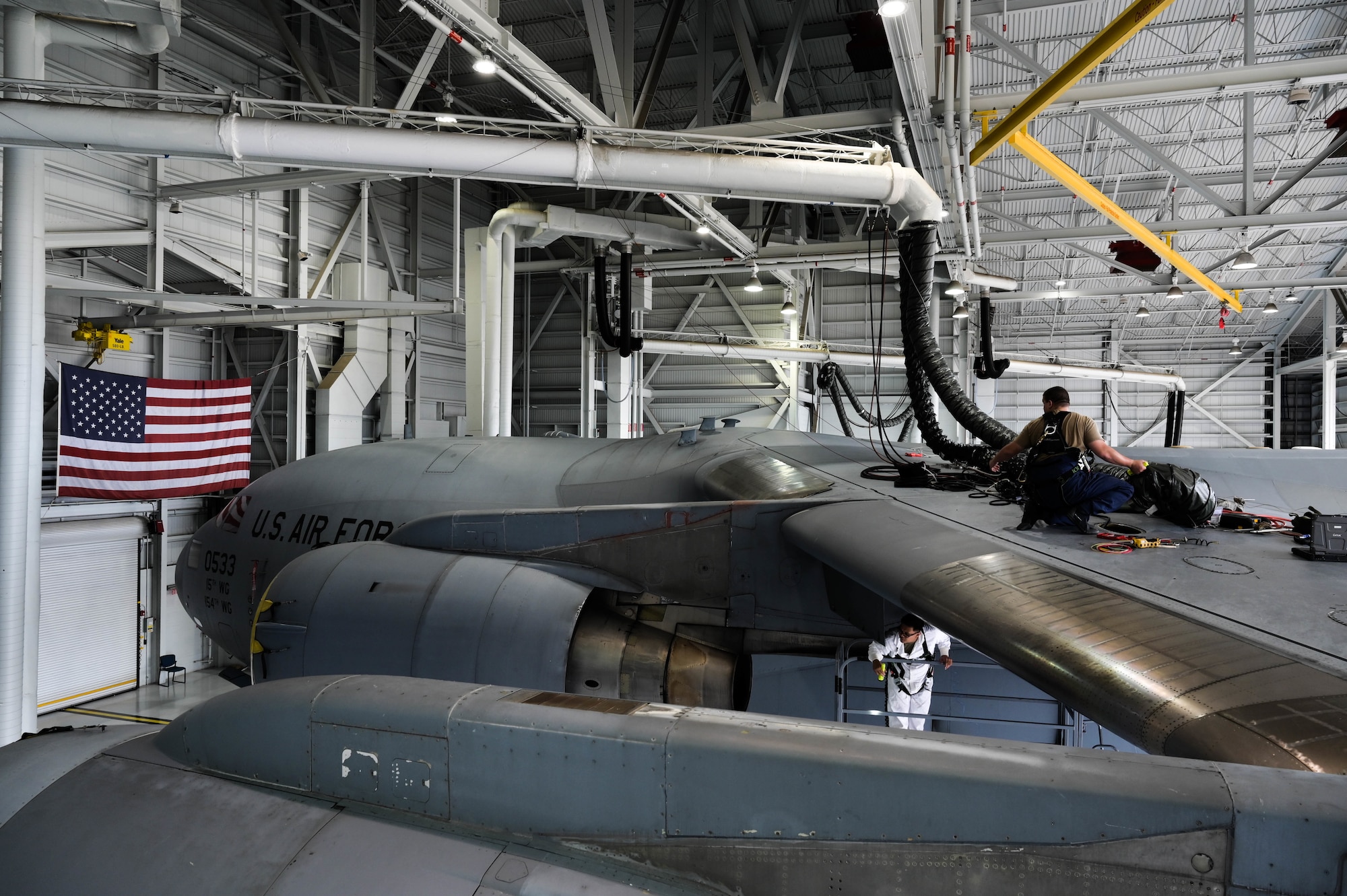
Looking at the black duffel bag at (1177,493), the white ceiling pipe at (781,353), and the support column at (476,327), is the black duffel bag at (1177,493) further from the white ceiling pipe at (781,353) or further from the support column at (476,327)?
the white ceiling pipe at (781,353)

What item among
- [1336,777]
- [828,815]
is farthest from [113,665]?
[1336,777]

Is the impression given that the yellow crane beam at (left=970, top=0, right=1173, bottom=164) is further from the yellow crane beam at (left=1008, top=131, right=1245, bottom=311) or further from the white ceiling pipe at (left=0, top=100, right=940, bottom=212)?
the white ceiling pipe at (left=0, top=100, right=940, bottom=212)

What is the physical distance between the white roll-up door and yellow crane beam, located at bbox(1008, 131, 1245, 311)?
77.4 feet

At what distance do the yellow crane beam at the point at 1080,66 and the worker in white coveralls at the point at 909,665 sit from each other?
741cm

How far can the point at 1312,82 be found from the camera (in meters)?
11.3

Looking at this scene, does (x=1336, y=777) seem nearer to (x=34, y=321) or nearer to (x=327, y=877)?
(x=327, y=877)

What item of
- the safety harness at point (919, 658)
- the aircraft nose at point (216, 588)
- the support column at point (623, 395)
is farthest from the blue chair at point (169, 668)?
the safety harness at point (919, 658)

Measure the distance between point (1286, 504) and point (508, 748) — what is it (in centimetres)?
985

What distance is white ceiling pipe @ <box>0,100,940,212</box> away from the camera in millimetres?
9273

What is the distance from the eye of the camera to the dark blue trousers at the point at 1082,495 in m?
5.58

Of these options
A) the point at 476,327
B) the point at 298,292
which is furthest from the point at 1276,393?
the point at 298,292

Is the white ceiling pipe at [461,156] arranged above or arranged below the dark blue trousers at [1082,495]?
above

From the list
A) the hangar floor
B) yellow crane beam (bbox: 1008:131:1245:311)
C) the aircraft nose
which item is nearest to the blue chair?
the hangar floor

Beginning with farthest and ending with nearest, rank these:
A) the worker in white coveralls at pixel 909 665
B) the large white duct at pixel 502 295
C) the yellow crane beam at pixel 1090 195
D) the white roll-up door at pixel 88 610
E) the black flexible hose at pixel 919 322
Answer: the white roll-up door at pixel 88 610 → the large white duct at pixel 502 295 → the yellow crane beam at pixel 1090 195 → the black flexible hose at pixel 919 322 → the worker in white coveralls at pixel 909 665
